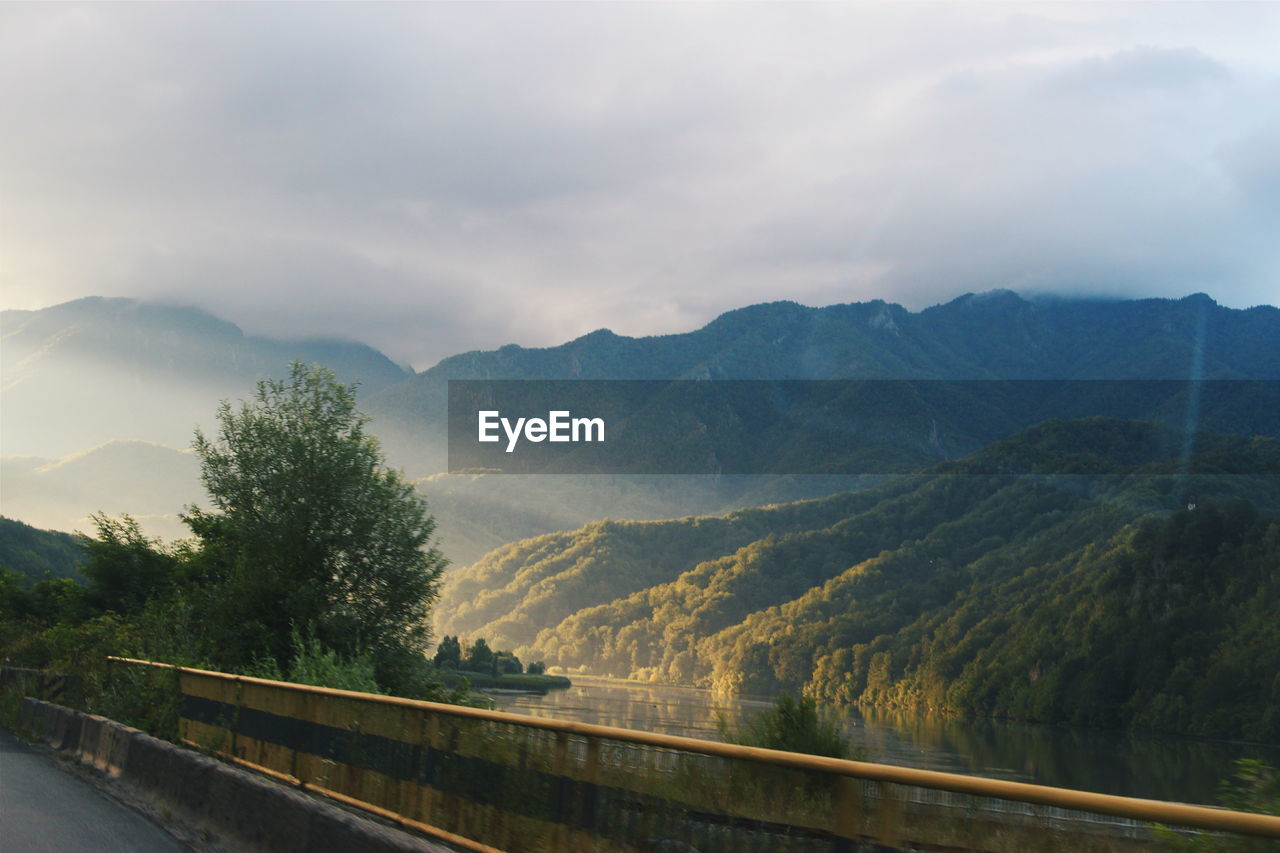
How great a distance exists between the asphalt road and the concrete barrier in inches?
11.3

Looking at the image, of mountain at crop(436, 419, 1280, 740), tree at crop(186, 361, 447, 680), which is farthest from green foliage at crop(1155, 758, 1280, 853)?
mountain at crop(436, 419, 1280, 740)

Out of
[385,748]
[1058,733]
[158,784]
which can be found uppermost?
[385,748]

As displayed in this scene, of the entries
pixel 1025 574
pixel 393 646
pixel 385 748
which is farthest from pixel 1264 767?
pixel 1025 574

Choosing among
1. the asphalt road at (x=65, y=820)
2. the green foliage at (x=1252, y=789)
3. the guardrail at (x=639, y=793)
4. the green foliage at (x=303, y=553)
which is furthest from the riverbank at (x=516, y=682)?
the green foliage at (x=1252, y=789)

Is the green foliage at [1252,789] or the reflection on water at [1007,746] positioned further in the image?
the reflection on water at [1007,746]

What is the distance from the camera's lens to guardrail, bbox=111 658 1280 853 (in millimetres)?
4141

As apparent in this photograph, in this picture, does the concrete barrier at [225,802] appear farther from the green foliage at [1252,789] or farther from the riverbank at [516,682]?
the riverbank at [516,682]

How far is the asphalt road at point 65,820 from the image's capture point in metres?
8.62

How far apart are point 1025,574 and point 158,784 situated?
580 feet

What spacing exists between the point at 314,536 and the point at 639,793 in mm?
24868

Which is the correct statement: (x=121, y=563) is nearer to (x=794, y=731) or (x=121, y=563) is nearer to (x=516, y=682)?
(x=794, y=731)

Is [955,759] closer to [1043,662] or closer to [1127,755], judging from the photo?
[1127,755]

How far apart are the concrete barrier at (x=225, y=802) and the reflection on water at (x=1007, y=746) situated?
195ft

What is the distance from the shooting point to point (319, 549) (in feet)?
96.3
